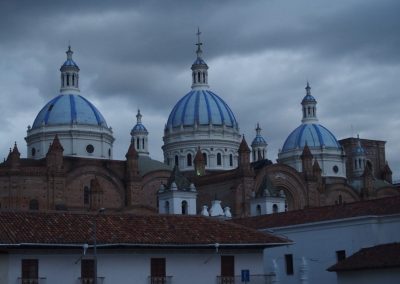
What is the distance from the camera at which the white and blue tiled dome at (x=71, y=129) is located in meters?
68.4

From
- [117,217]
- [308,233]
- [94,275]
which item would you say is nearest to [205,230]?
[117,217]

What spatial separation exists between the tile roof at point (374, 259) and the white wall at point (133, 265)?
406 cm

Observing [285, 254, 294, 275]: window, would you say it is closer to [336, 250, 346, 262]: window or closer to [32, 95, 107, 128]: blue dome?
[336, 250, 346, 262]: window

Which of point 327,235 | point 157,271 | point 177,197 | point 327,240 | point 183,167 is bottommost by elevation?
point 157,271

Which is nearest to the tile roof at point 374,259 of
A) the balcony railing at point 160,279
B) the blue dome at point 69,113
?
the balcony railing at point 160,279

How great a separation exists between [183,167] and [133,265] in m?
48.9

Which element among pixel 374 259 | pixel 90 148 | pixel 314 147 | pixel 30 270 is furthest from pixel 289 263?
pixel 314 147

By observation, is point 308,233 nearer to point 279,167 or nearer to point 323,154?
point 279,167

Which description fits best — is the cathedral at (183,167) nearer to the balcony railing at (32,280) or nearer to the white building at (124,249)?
the white building at (124,249)

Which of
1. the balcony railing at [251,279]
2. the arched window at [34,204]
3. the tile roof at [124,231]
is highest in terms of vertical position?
the arched window at [34,204]

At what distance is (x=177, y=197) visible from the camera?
6059 centimetres

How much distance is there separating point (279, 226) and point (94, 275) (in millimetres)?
16597

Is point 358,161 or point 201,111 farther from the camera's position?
point 358,161

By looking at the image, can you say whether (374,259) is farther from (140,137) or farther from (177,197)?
(140,137)
